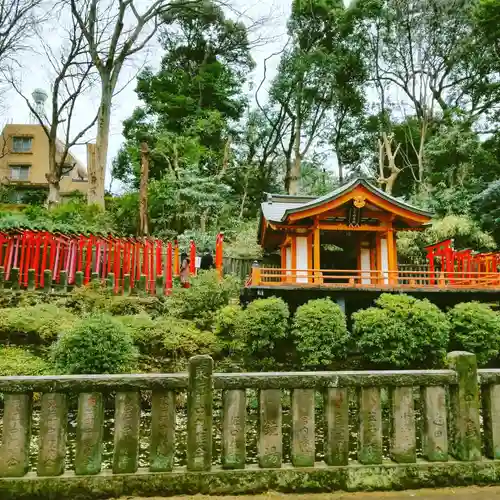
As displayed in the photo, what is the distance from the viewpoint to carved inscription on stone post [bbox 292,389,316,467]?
3.36 metres

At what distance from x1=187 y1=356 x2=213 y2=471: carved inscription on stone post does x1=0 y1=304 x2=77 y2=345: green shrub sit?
294 inches

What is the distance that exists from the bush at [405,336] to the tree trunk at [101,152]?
17182 mm

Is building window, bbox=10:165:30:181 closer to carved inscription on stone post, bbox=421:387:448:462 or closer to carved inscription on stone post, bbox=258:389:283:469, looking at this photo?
carved inscription on stone post, bbox=258:389:283:469

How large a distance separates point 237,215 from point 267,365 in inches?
774

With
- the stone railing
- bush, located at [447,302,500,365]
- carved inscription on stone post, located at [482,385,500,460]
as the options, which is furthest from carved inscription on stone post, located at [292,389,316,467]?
bush, located at [447,302,500,365]

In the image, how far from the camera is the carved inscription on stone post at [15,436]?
308cm

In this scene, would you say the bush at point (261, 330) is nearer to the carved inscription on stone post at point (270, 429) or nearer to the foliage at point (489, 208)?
the carved inscription on stone post at point (270, 429)

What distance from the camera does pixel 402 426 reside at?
11.4 feet

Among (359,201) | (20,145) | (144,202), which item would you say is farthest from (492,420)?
(20,145)

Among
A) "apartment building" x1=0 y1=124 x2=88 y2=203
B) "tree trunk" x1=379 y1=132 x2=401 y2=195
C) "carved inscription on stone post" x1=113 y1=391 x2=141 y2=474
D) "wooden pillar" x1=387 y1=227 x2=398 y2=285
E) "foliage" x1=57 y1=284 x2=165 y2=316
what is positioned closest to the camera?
"carved inscription on stone post" x1=113 y1=391 x2=141 y2=474

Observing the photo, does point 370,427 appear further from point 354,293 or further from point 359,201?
point 359,201

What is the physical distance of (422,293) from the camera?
1284cm

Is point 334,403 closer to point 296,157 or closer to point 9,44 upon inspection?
point 9,44

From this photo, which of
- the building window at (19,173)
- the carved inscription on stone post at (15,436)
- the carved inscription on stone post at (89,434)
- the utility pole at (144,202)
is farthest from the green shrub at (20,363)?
the building window at (19,173)
